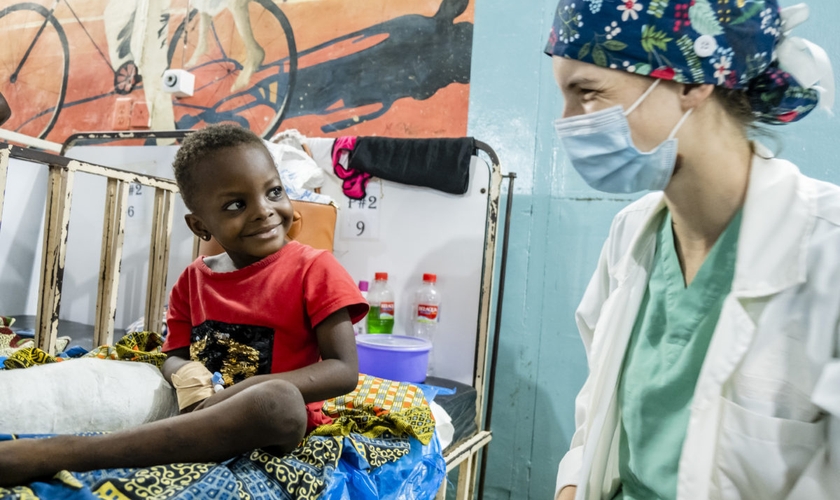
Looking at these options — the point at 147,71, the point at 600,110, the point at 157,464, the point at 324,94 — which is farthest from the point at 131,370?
the point at 147,71

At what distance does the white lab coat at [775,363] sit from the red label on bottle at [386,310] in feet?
5.18

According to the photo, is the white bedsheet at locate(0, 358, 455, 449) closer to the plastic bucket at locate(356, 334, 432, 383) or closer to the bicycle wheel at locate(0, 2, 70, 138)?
the plastic bucket at locate(356, 334, 432, 383)

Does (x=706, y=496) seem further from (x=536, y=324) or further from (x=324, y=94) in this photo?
(x=324, y=94)

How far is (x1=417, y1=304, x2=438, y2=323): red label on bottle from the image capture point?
2207mm

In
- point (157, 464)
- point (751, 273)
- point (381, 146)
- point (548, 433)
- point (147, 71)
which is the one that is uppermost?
point (147, 71)

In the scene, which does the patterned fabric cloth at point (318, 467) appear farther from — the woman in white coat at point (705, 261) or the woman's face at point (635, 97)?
the woman's face at point (635, 97)

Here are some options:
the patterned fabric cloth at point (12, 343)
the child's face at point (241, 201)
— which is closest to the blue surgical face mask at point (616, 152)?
the child's face at point (241, 201)

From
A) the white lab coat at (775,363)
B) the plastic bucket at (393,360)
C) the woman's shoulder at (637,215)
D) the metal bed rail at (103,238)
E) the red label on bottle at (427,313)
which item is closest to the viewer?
the white lab coat at (775,363)

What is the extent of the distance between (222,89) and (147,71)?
24.0 inches

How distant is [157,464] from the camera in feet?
2.89

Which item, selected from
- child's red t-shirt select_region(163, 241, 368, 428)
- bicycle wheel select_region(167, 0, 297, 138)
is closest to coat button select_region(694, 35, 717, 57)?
child's red t-shirt select_region(163, 241, 368, 428)

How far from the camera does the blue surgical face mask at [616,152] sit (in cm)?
97

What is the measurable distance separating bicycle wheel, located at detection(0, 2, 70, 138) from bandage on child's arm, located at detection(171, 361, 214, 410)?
3.28 m

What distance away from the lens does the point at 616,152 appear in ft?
3.31
